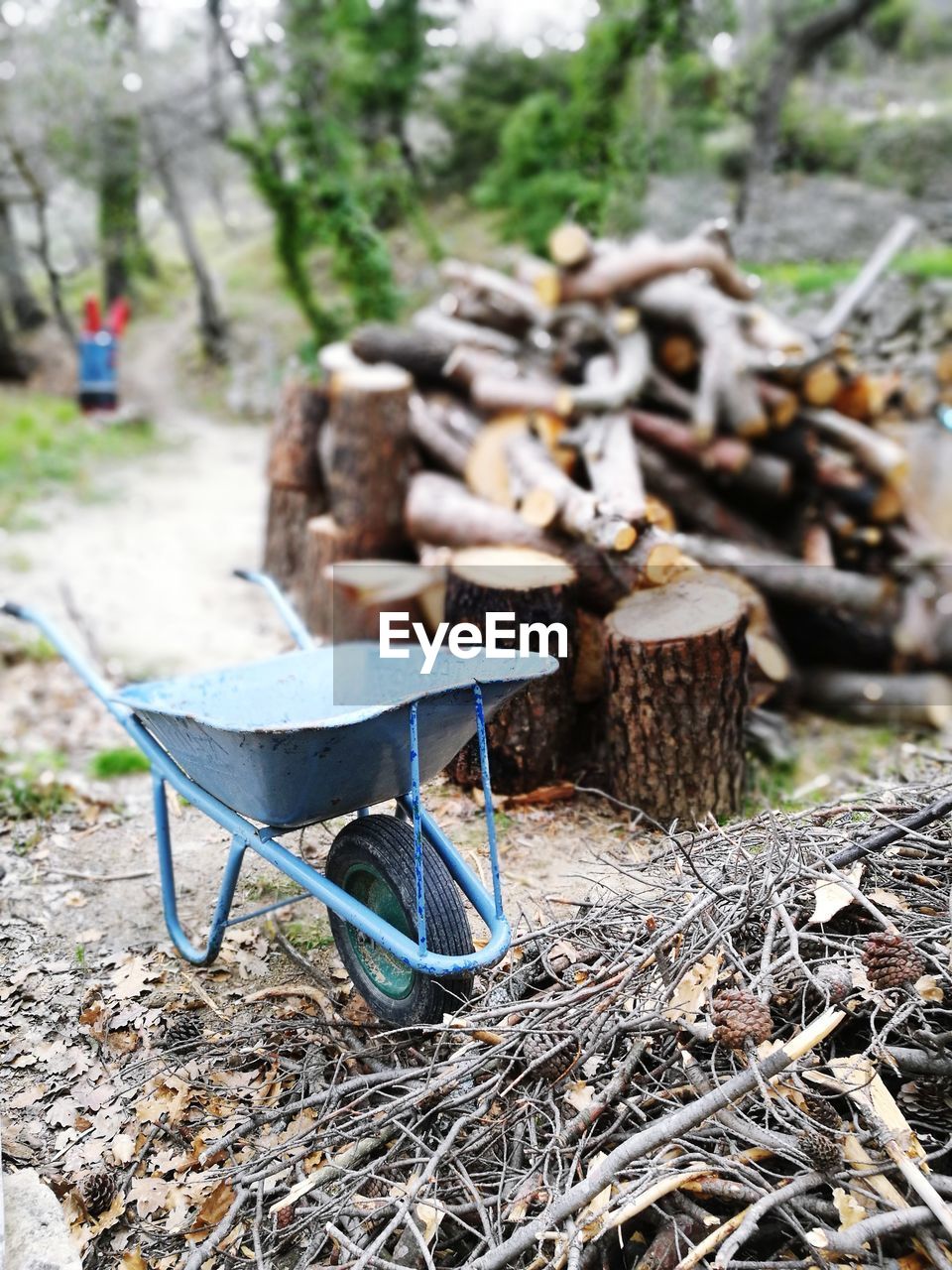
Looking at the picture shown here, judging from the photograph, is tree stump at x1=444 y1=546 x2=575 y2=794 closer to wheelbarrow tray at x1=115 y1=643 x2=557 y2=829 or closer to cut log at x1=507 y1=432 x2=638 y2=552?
cut log at x1=507 y1=432 x2=638 y2=552

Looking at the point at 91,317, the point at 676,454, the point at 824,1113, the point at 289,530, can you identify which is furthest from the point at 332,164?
the point at 824,1113

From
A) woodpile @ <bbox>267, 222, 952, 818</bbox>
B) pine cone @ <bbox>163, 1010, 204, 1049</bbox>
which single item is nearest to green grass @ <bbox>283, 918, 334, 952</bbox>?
pine cone @ <bbox>163, 1010, 204, 1049</bbox>

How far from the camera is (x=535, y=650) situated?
3.36 m

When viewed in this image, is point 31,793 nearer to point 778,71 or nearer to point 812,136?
point 812,136

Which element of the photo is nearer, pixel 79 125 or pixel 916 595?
pixel 916 595

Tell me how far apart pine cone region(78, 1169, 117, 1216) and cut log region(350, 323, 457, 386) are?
5.67 meters

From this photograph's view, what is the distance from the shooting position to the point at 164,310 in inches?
655

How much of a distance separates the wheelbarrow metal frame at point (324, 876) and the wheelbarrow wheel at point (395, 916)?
0.05 m

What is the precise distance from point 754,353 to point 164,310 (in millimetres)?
13208

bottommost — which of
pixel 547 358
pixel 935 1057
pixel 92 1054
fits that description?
pixel 92 1054

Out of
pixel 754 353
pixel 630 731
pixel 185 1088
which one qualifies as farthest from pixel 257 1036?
pixel 754 353

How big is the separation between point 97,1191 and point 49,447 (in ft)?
28.8

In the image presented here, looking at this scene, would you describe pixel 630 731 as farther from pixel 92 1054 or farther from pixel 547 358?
pixel 547 358

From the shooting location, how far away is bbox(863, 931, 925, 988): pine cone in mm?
1863
